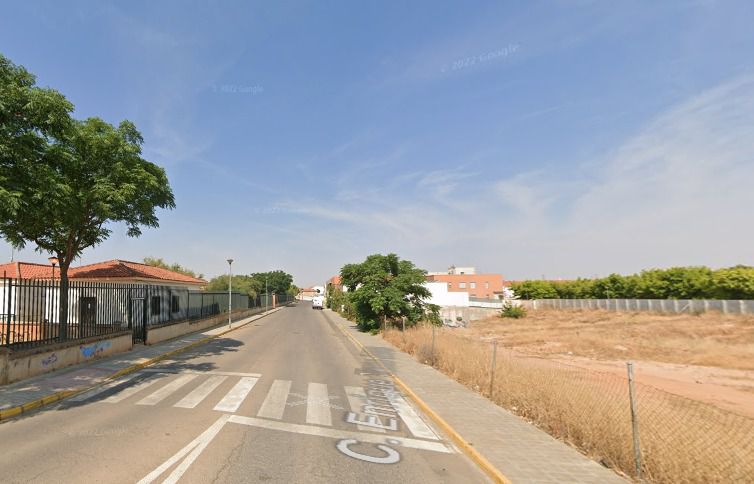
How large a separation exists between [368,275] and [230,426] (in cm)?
2111

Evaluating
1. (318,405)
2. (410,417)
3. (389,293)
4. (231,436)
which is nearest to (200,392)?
(318,405)

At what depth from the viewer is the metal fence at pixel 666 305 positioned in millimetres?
34500

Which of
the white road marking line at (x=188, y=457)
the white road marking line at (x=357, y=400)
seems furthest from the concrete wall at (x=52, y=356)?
the white road marking line at (x=357, y=400)

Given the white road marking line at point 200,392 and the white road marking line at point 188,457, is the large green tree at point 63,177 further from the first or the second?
the white road marking line at point 188,457

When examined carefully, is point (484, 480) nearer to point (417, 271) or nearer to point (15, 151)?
point (15, 151)

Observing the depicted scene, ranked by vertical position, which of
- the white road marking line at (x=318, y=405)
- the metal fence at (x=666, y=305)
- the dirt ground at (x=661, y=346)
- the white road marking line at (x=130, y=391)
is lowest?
the dirt ground at (x=661, y=346)

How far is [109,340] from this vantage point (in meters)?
15.5

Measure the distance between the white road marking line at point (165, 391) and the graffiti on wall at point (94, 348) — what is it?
13.2ft

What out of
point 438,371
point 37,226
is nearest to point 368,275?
point 438,371

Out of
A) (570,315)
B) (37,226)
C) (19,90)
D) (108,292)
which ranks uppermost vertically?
(19,90)

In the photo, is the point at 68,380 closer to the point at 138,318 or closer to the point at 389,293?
the point at 138,318

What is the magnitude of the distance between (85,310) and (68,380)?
4.61m

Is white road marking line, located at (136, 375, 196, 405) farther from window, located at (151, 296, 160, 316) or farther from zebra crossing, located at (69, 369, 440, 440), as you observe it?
window, located at (151, 296, 160, 316)

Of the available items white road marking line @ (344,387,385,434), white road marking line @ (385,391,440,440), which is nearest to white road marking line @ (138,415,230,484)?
white road marking line @ (344,387,385,434)
